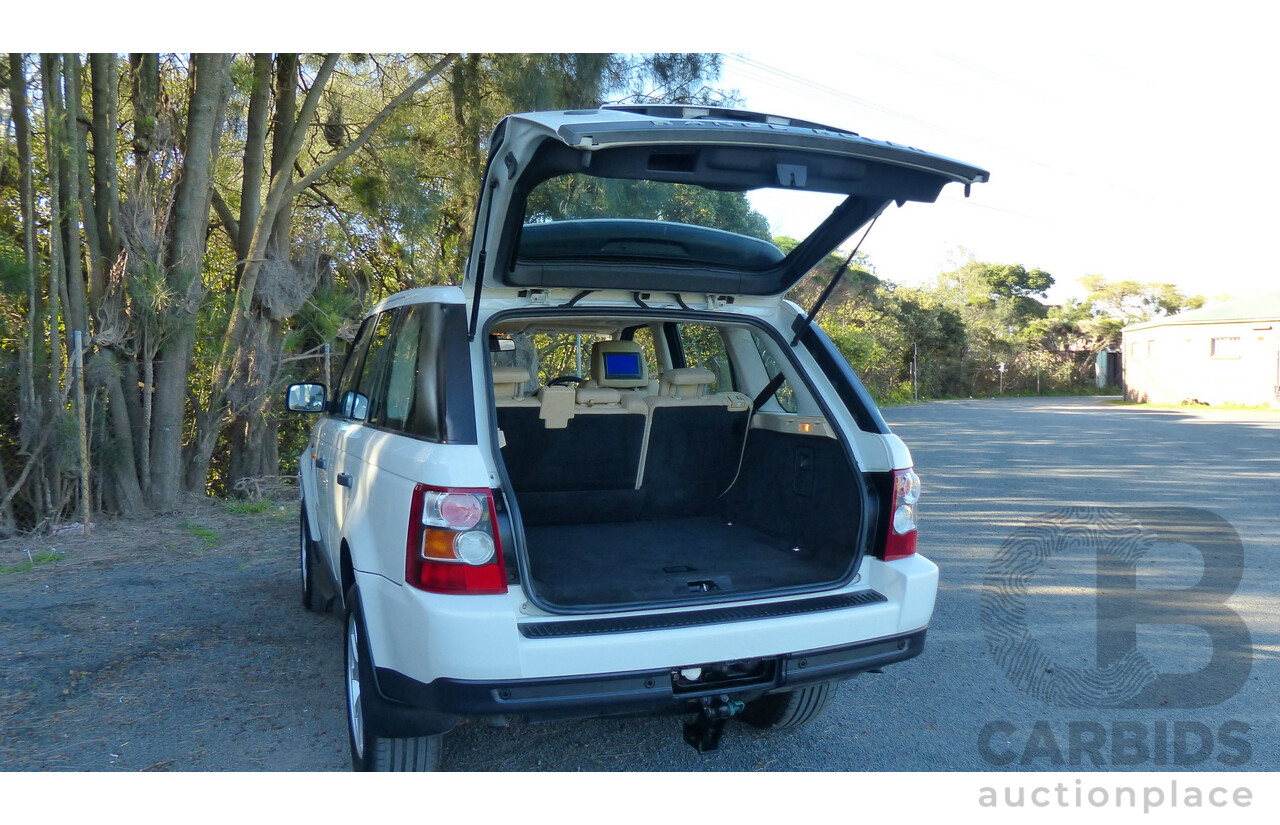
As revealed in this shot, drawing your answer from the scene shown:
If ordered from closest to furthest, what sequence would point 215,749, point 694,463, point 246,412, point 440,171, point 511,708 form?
point 511,708 → point 215,749 → point 694,463 → point 246,412 → point 440,171

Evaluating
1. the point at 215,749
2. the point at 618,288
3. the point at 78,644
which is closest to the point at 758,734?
the point at 618,288

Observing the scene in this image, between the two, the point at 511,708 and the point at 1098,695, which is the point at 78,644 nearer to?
the point at 511,708

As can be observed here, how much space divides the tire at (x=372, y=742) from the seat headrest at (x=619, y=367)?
6.51 feet

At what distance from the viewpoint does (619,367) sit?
4.86 m

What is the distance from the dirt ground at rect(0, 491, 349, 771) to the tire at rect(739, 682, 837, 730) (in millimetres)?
1687

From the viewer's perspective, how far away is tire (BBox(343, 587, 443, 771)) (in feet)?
9.78

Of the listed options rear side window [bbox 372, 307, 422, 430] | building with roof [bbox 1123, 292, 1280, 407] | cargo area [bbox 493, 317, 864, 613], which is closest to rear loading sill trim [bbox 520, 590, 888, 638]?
cargo area [bbox 493, 317, 864, 613]

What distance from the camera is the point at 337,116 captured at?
39.0 ft

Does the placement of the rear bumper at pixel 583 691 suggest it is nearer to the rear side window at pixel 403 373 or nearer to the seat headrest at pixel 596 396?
the rear side window at pixel 403 373

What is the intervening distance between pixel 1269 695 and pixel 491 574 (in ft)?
12.0

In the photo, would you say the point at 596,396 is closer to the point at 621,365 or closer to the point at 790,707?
the point at 621,365

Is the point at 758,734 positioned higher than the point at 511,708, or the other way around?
the point at 511,708

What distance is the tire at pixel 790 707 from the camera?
3.68 meters

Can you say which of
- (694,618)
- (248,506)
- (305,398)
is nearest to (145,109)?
(248,506)
